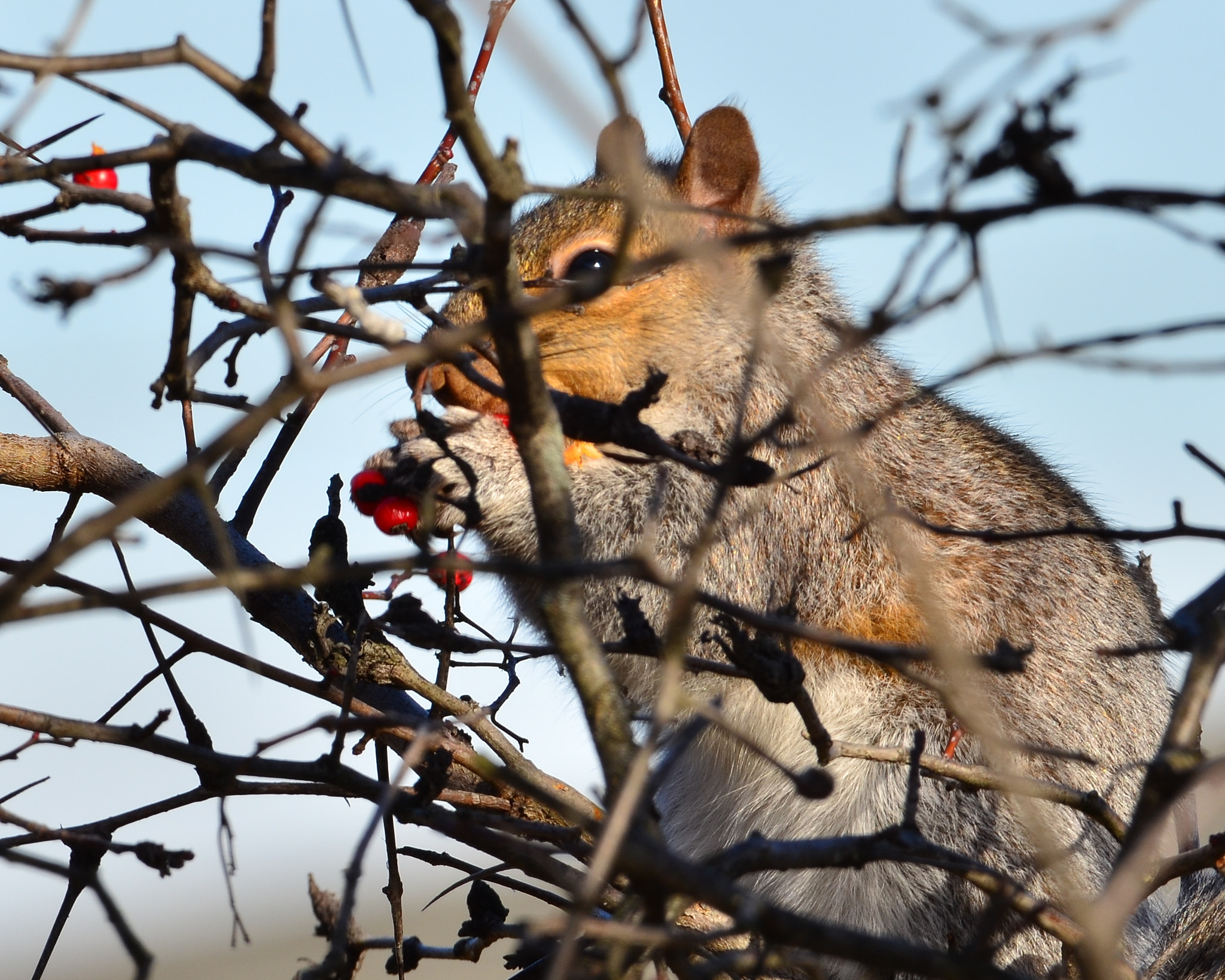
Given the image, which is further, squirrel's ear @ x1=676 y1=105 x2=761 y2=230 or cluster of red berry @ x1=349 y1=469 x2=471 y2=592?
squirrel's ear @ x1=676 y1=105 x2=761 y2=230

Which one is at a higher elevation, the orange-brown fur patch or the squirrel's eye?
the squirrel's eye

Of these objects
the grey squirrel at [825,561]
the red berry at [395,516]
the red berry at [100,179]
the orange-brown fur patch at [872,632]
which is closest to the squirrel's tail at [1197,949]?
the grey squirrel at [825,561]

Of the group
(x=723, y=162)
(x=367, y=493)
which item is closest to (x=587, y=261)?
(x=723, y=162)

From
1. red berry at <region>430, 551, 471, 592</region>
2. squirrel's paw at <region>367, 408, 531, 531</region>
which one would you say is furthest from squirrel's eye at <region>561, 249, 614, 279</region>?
red berry at <region>430, 551, 471, 592</region>

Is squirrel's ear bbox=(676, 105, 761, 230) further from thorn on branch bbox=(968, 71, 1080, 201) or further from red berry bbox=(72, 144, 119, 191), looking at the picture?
thorn on branch bbox=(968, 71, 1080, 201)

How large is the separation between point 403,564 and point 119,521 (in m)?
0.24

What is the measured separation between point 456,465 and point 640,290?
0.92m

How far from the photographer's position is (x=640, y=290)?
3.28 metres

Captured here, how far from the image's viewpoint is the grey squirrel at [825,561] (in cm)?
286

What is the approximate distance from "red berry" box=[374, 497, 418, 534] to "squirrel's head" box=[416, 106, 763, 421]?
493 millimetres

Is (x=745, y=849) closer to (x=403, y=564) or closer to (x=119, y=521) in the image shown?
(x=403, y=564)

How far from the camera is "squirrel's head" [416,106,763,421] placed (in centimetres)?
308

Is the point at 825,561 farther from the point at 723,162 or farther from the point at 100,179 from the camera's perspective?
the point at 100,179

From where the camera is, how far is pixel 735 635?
158cm
